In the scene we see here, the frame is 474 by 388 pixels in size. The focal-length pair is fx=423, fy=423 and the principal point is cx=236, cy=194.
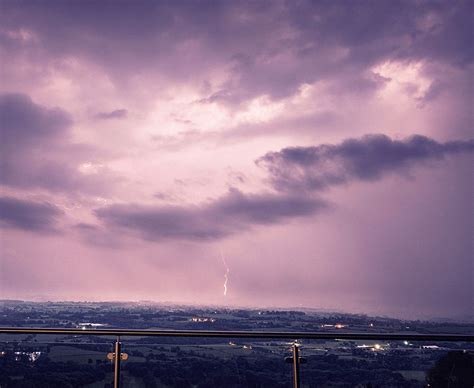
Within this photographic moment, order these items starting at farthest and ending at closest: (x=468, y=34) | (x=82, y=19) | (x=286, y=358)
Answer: (x=82, y=19) < (x=468, y=34) < (x=286, y=358)

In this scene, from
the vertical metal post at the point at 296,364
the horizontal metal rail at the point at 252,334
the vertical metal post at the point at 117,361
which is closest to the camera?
the horizontal metal rail at the point at 252,334

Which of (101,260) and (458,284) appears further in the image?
(101,260)

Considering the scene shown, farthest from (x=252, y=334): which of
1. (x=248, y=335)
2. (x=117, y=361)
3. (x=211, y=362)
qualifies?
(x=117, y=361)

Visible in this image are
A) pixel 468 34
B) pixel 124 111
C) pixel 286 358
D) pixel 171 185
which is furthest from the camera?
pixel 171 185

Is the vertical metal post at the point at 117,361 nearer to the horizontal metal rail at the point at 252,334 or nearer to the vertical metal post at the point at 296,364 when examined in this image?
the horizontal metal rail at the point at 252,334

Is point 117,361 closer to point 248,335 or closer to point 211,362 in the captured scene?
point 211,362

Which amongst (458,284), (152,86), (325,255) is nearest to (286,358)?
(325,255)

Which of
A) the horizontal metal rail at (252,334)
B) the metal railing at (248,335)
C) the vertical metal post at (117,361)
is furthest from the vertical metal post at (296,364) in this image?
the vertical metal post at (117,361)

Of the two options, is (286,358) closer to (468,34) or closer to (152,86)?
(468,34)
